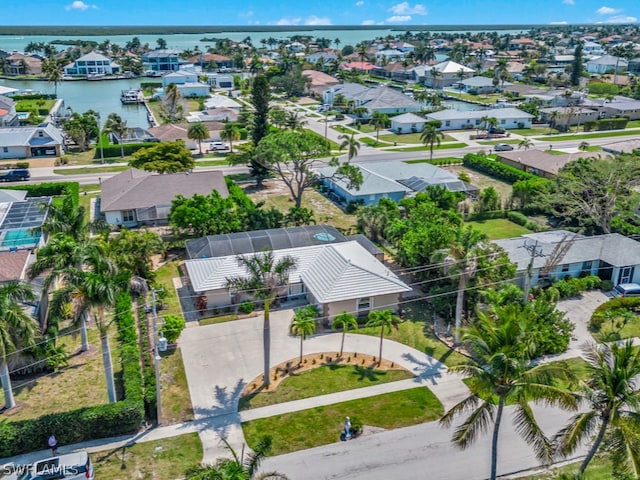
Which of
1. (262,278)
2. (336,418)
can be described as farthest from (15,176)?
(336,418)

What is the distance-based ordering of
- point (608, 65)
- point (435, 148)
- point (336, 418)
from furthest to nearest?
point (608, 65) < point (435, 148) < point (336, 418)

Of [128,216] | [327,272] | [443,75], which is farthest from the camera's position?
[443,75]

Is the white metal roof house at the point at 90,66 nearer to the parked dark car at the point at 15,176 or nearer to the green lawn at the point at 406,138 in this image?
the green lawn at the point at 406,138

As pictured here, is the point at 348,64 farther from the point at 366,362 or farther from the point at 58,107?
the point at 366,362

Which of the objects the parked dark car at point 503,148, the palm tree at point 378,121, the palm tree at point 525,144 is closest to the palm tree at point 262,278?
the parked dark car at point 503,148

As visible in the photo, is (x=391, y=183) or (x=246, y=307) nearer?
(x=246, y=307)

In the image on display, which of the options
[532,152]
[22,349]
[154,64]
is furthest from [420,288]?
[154,64]

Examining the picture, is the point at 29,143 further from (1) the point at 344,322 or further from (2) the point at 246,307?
(1) the point at 344,322
